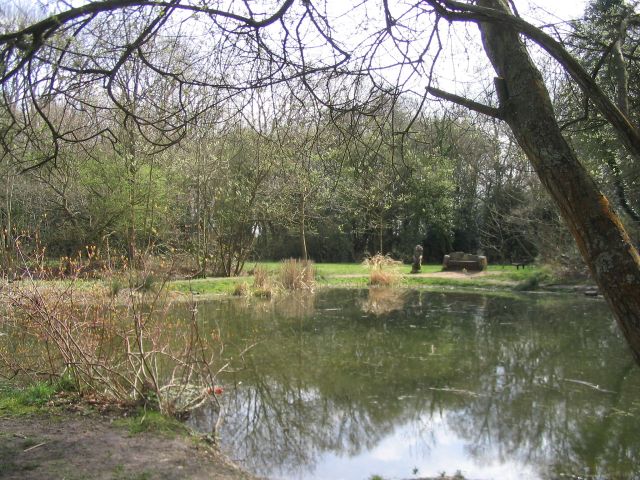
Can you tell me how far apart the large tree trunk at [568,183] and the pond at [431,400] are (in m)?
3.03

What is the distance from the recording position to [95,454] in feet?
13.5

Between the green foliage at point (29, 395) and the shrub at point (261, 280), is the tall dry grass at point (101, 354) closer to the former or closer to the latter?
the green foliage at point (29, 395)

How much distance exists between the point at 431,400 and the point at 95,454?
13.3ft

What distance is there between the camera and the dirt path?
3797 millimetres

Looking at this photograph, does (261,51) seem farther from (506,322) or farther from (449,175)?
(449,175)

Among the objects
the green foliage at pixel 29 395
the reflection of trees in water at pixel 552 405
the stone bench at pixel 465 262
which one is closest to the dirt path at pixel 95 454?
the green foliage at pixel 29 395

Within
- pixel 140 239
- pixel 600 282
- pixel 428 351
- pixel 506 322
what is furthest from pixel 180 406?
pixel 140 239

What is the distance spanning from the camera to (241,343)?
10.0 m

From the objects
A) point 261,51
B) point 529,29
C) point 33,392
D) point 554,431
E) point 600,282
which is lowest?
point 554,431

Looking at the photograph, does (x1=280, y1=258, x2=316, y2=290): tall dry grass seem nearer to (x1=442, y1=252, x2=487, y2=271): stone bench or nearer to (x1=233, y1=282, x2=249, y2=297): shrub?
(x1=233, y1=282, x2=249, y2=297): shrub

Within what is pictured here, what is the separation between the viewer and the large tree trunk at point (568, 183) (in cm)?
246

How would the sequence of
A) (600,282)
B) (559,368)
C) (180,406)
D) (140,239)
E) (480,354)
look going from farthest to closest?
1. (140,239)
2. (480,354)
3. (559,368)
4. (180,406)
5. (600,282)

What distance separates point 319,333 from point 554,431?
5.80 m

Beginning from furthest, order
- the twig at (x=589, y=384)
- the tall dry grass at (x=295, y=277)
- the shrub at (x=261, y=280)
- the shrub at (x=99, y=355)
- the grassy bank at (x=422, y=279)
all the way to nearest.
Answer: the tall dry grass at (x=295, y=277), the grassy bank at (x=422, y=279), the shrub at (x=261, y=280), the twig at (x=589, y=384), the shrub at (x=99, y=355)
